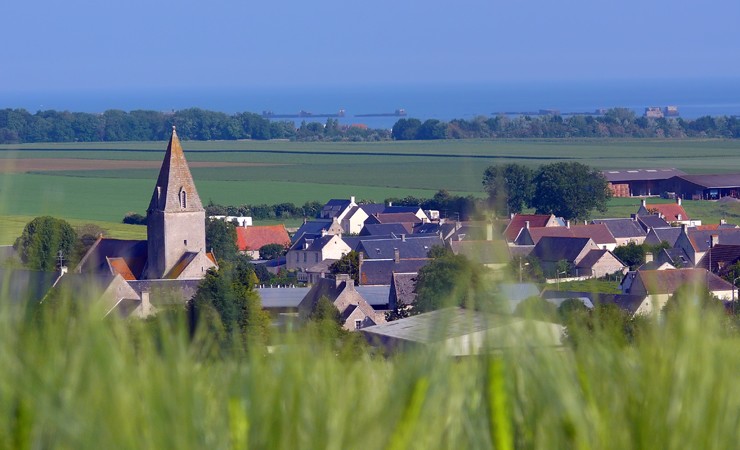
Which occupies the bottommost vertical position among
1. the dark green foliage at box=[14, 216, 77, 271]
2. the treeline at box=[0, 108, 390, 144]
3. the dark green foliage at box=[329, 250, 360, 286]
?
the dark green foliage at box=[329, 250, 360, 286]

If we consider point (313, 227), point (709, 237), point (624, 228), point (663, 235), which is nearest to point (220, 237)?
point (313, 227)

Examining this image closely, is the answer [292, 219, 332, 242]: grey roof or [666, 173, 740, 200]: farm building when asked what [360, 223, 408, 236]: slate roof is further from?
[666, 173, 740, 200]: farm building

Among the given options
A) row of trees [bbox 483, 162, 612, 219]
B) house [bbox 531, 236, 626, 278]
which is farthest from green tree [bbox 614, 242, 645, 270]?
row of trees [bbox 483, 162, 612, 219]

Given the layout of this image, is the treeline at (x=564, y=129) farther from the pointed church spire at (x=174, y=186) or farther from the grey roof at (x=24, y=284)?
the grey roof at (x=24, y=284)

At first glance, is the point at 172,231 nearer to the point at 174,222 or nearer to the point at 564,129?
the point at 174,222

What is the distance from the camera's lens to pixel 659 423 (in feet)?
4.92

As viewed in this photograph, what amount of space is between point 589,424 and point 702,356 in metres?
0.26

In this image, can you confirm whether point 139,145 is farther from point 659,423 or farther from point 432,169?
point 659,423

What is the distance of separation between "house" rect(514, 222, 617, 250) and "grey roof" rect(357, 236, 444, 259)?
218 inches

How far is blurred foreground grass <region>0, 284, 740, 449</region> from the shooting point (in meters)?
1.35

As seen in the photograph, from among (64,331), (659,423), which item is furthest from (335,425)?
(64,331)

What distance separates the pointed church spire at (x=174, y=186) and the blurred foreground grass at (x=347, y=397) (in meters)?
42.8

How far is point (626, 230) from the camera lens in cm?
5719

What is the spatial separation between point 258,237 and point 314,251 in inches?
275
